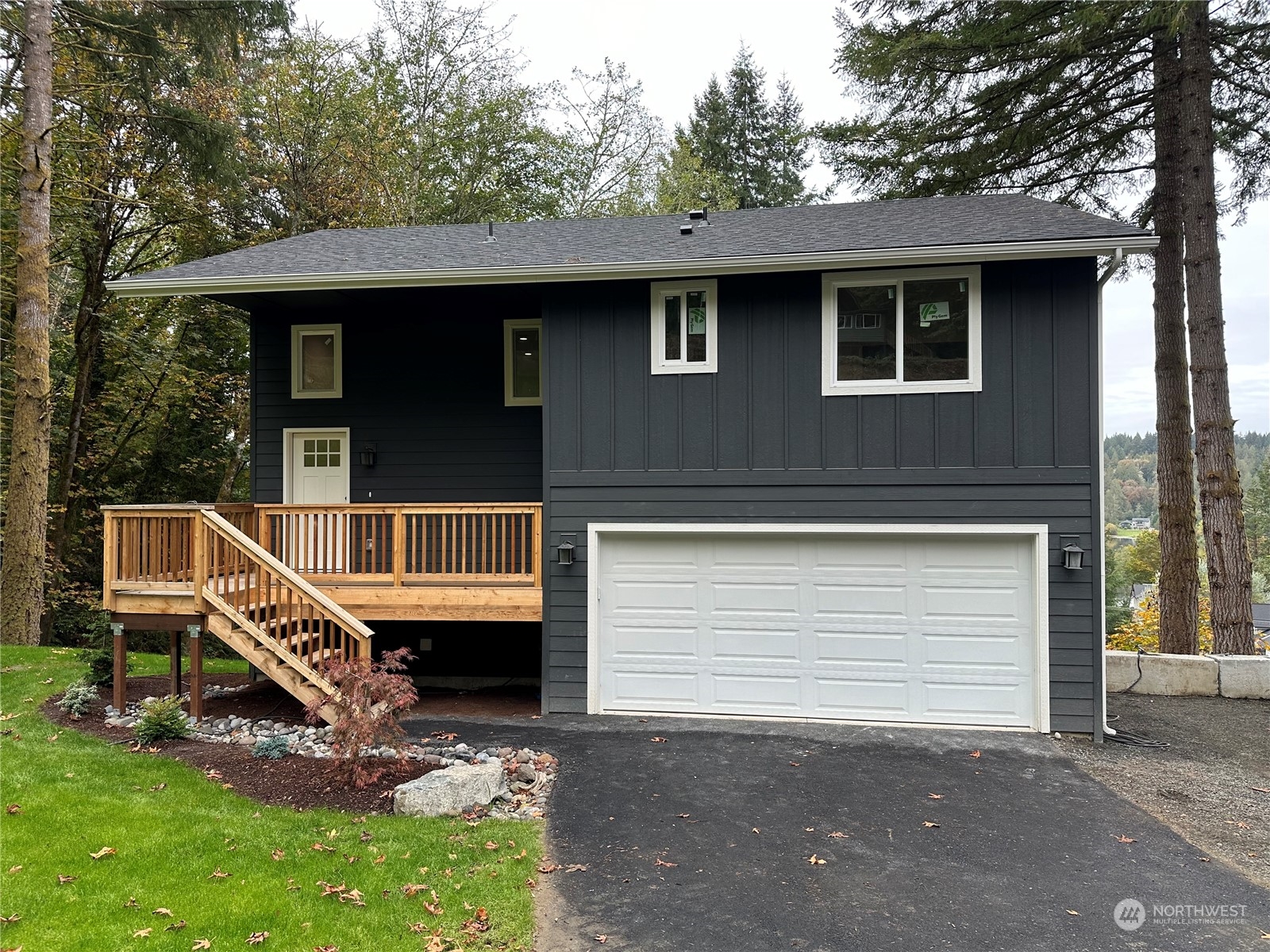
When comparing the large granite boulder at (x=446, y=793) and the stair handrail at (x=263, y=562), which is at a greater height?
the stair handrail at (x=263, y=562)

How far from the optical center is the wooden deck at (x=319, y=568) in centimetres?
660

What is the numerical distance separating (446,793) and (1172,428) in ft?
33.6

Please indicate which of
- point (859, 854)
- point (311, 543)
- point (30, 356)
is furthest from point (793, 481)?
point (30, 356)

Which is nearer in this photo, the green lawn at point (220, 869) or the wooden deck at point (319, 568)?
the green lawn at point (220, 869)

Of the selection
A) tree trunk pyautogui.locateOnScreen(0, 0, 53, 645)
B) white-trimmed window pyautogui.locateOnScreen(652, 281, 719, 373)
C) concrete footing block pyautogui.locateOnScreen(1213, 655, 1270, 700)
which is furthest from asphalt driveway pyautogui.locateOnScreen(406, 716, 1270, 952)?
tree trunk pyautogui.locateOnScreen(0, 0, 53, 645)

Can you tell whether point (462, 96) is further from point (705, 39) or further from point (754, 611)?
point (754, 611)

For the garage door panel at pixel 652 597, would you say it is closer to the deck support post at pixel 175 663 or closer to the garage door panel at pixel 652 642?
the garage door panel at pixel 652 642

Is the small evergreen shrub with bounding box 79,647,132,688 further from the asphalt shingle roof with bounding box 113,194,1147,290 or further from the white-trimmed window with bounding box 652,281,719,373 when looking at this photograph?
the white-trimmed window with bounding box 652,281,719,373

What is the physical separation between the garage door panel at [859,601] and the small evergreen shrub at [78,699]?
6.74 m

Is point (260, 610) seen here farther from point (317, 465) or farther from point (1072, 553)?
point (1072, 553)

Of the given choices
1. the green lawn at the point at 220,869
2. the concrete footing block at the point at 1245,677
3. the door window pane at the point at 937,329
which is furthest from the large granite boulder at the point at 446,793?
the concrete footing block at the point at 1245,677

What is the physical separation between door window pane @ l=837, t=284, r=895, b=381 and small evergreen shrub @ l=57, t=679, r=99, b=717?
7.50m

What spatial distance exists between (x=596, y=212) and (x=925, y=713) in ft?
51.7

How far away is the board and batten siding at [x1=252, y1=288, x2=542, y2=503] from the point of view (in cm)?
844
